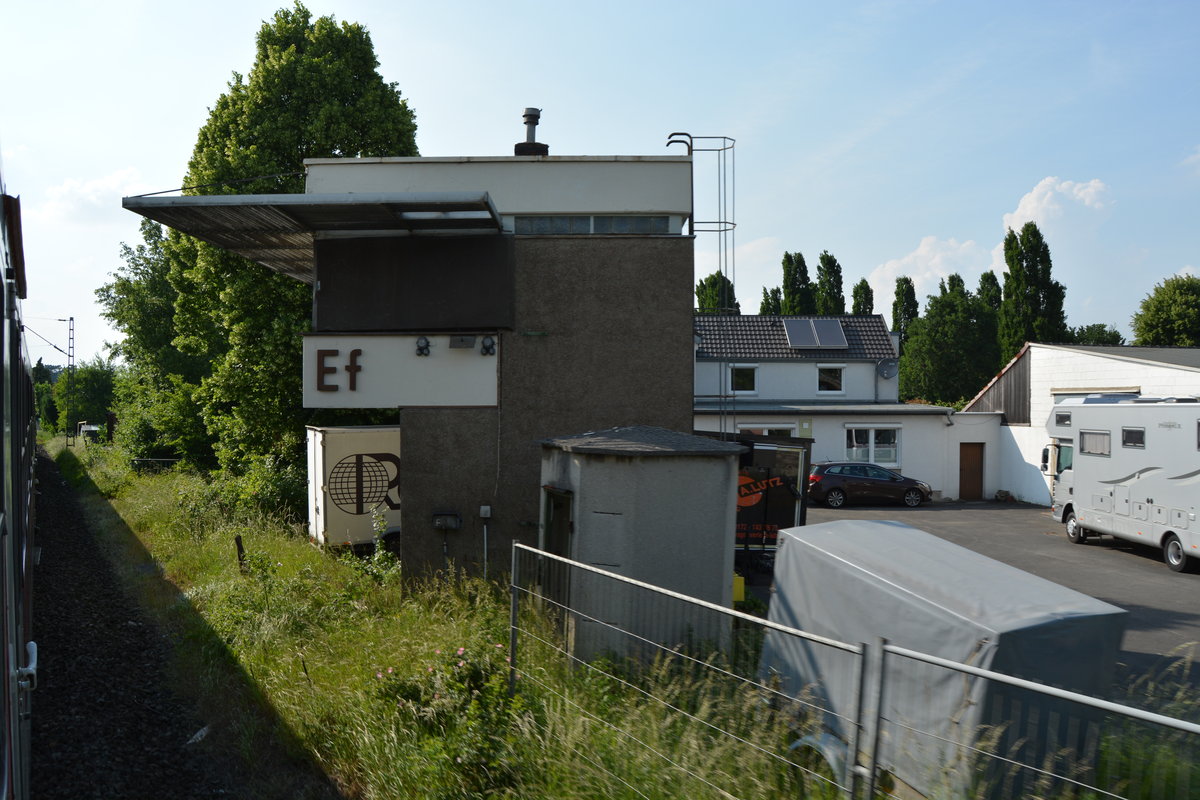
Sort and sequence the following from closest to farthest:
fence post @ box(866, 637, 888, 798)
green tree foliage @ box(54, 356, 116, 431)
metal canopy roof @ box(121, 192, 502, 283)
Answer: fence post @ box(866, 637, 888, 798) < metal canopy roof @ box(121, 192, 502, 283) < green tree foliage @ box(54, 356, 116, 431)

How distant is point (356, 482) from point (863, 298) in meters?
58.6

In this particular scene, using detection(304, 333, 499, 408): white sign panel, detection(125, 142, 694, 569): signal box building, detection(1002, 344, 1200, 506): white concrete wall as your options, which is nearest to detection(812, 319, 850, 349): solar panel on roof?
detection(1002, 344, 1200, 506): white concrete wall

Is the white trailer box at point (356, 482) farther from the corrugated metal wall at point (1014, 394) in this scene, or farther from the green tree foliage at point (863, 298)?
the green tree foliage at point (863, 298)

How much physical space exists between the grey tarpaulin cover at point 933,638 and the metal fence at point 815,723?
0.05 ft

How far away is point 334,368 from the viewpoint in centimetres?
1162

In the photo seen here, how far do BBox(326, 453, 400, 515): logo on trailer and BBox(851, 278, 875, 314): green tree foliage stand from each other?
5707 cm

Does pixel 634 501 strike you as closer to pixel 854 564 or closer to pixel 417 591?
pixel 854 564

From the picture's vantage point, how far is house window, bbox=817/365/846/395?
34844 millimetres

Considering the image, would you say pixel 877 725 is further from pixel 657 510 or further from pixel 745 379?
pixel 745 379

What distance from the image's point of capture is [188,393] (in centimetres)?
2977

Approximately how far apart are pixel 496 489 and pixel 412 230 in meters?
3.46

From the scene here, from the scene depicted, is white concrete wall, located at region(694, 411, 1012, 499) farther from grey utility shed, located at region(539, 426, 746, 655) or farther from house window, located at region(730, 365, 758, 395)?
grey utility shed, located at region(539, 426, 746, 655)

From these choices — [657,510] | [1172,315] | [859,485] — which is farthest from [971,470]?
[657,510]

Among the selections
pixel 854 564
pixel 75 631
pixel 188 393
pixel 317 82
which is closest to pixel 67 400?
pixel 188 393
